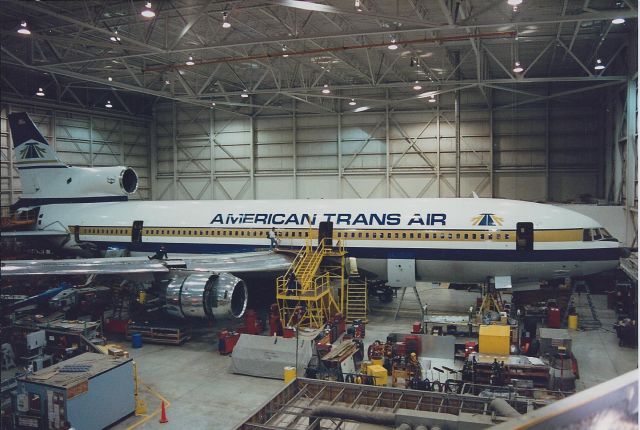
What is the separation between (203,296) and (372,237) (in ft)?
22.4

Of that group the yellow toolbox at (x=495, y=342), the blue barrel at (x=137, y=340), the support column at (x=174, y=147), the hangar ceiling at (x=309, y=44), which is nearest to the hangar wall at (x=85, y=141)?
the hangar ceiling at (x=309, y=44)

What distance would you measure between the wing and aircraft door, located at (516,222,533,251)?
843 cm

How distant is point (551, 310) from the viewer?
18891 mm

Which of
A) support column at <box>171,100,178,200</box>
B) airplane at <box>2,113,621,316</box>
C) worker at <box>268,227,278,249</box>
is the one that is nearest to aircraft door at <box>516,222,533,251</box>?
airplane at <box>2,113,621,316</box>

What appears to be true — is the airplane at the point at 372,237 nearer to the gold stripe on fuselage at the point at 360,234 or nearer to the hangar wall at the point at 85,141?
the gold stripe on fuselage at the point at 360,234

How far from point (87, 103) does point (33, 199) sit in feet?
43.2

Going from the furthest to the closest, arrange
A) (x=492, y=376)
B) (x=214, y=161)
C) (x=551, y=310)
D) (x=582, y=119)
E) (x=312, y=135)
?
1. (x=214, y=161)
2. (x=312, y=135)
3. (x=582, y=119)
4. (x=551, y=310)
5. (x=492, y=376)

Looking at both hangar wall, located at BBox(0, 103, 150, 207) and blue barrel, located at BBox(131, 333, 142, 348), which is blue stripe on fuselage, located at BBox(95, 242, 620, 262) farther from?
hangar wall, located at BBox(0, 103, 150, 207)

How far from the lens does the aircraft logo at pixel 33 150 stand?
83.7 ft

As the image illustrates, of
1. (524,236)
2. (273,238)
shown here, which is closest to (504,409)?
(524,236)

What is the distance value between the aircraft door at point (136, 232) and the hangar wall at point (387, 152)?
16.7m

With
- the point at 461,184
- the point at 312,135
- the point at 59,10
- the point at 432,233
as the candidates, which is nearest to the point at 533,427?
the point at 432,233

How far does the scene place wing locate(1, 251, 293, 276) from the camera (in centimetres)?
1554

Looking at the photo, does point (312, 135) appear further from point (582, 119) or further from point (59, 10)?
point (59, 10)
